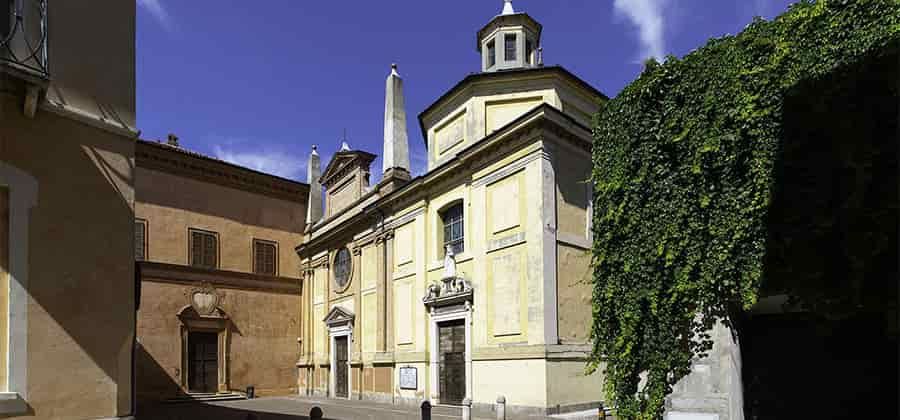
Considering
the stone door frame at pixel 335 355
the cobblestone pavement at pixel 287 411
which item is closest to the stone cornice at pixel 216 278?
the stone door frame at pixel 335 355

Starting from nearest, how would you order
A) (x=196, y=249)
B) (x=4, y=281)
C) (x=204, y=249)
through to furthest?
(x=4, y=281) → (x=196, y=249) → (x=204, y=249)

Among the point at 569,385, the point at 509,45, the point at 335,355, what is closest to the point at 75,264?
the point at 569,385

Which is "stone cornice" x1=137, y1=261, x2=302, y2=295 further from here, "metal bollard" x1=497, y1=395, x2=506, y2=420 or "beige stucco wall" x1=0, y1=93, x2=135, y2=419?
"beige stucco wall" x1=0, y1=93, x2=135, y2=419

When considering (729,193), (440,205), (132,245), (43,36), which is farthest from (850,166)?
(440,205)

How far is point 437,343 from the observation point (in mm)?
18281

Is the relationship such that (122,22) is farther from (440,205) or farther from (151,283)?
(151,283)

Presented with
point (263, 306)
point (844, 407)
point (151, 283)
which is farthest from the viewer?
point (263, 306)

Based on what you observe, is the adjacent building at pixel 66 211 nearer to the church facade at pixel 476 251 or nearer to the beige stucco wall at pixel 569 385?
the church facade at pixel 476 251

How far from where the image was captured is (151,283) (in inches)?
938

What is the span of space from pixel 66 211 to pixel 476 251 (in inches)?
453

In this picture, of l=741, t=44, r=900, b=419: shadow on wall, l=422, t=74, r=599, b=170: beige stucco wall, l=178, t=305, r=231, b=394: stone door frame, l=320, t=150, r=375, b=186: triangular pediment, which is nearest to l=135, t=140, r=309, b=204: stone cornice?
l=320, t=150, r=375, b=186: triangular pediment

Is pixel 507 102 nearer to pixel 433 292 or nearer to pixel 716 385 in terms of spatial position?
pixel 433 292

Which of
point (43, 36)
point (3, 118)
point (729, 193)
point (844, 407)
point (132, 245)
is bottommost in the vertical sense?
point (844, 407)

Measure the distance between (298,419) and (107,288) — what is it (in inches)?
404
